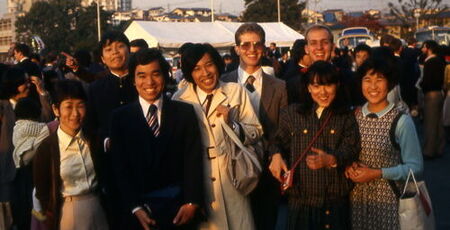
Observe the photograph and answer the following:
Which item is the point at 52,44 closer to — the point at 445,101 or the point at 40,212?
the point at 445,101

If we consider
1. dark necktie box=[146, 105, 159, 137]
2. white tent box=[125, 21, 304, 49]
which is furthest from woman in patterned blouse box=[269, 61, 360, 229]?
white tent box=[125, 21, 304, 49]

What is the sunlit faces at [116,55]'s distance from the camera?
5270 mm

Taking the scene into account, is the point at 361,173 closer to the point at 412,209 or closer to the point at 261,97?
the point at 412,209

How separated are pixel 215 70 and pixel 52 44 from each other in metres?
64.7

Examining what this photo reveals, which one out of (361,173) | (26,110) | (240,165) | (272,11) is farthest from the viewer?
(272,11)

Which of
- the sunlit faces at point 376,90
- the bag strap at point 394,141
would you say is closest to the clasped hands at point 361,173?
the bag strap at point 394,141

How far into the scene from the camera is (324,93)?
4090 millimetres

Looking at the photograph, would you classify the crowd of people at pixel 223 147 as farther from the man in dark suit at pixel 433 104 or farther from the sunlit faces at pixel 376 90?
the man in dark suit at pixel 433 104

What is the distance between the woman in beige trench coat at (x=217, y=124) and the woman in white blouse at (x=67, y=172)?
2.33ft

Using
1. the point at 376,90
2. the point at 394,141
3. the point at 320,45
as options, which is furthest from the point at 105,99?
the point at 394,141

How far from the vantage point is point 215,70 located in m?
4.49

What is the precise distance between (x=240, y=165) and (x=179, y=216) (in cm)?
53

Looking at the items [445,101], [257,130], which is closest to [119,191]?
[257,130]

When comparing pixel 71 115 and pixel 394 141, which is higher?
pixel 71 115
